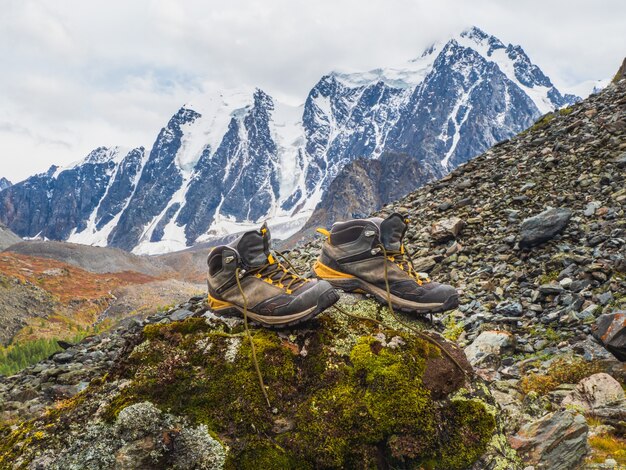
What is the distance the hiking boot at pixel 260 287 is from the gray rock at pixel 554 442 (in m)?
2.44

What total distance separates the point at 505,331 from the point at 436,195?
11.4 meters

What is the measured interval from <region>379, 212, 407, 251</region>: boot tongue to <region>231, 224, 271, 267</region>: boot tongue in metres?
1.36

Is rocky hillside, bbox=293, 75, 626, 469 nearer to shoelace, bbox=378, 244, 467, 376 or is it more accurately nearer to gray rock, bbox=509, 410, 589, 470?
gray rock, bbox=509, 410, 589, 470

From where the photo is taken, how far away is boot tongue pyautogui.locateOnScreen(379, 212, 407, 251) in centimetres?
486

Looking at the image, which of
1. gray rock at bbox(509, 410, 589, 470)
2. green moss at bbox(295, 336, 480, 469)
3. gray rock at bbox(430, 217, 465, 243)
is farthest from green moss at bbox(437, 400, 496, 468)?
gray rock at bbox(430, 217, 465, 243)

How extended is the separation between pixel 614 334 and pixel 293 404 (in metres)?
5.65

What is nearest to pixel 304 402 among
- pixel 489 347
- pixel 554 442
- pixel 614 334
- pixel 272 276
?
pixel 272 276

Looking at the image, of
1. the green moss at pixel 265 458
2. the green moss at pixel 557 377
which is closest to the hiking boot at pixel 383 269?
the green moss at pixel 265 458

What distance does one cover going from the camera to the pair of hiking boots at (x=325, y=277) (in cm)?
407

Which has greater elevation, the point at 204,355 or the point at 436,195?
the point at 436,195

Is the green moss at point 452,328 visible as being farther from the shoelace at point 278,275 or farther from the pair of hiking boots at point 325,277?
the shoelace at point 278,275

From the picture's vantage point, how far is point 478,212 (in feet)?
49.0

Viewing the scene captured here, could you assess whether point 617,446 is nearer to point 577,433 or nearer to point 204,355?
point 577,433

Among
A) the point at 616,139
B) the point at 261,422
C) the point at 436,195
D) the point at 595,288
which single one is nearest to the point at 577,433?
the point at 261,422
